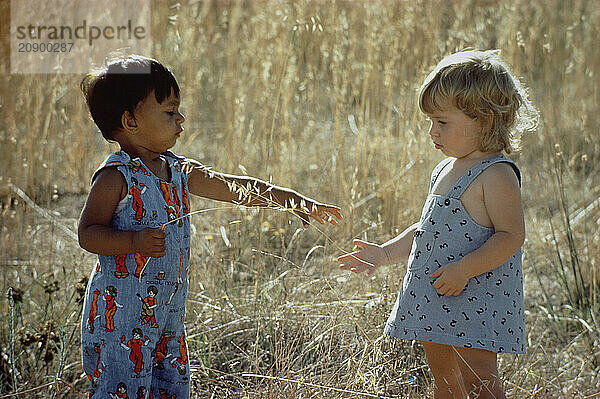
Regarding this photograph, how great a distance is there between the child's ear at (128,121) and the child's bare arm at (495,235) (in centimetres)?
90

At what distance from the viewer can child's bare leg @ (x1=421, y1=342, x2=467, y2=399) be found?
6.89 ft

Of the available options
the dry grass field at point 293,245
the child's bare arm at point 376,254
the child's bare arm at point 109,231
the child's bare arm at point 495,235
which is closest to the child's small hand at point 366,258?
the child's bare arm at point 376,254

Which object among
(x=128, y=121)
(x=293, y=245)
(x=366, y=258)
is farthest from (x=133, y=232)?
(x=293, y=245)

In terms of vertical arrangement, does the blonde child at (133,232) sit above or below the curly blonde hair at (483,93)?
below

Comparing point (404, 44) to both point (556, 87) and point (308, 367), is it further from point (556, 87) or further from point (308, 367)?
point (556, 87)

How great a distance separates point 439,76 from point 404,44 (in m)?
1.73

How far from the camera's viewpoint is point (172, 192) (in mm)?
2119

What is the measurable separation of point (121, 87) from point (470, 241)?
102 cm

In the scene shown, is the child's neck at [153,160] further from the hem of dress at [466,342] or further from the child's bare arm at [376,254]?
the hem of dress at [466,342]

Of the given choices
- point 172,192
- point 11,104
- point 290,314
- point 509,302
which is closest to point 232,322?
point 290,314

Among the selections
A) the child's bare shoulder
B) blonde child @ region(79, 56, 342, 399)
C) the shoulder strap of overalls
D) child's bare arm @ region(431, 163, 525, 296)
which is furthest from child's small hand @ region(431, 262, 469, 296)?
the shoulder strap of overalls

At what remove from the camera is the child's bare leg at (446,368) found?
2.10 metres

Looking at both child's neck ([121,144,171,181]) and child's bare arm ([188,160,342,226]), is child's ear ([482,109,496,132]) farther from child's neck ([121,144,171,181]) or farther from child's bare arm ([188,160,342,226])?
child's neck ([121,144,171,181])

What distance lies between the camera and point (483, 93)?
2045 millimetres
